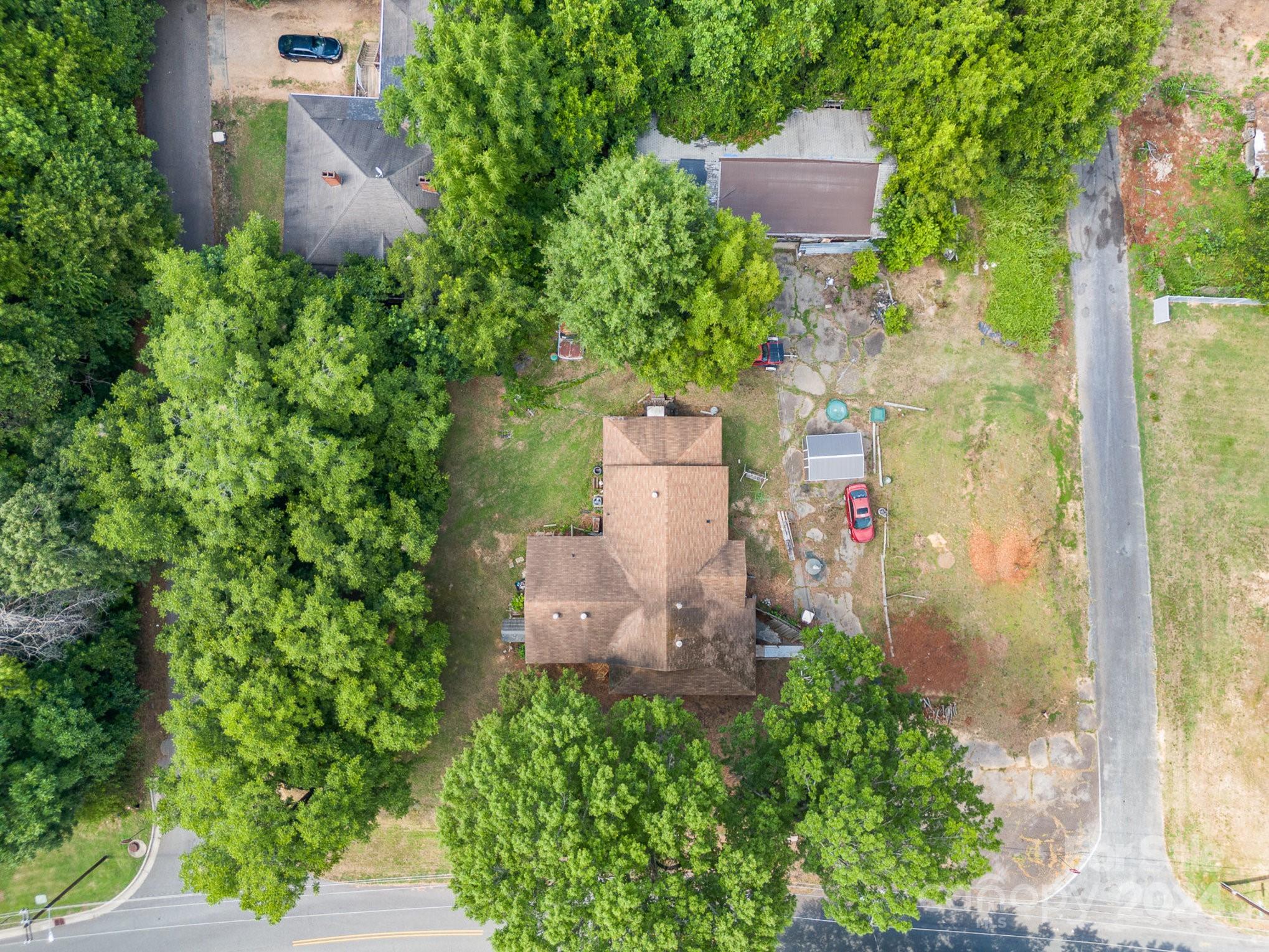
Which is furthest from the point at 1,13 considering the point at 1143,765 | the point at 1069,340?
the point at 1143,765

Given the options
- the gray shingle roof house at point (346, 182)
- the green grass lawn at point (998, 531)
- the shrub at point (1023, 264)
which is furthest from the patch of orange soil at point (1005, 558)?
the gray shingle roof house at point (346, 182)

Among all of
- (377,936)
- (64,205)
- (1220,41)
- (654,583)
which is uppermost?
(1220,41)

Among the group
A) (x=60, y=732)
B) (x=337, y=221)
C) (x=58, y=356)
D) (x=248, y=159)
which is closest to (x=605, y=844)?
(x=60, y=732)

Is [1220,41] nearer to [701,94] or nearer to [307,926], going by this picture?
[701,94]

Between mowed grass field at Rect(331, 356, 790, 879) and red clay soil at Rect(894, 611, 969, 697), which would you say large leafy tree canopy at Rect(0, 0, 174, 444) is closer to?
mowed grass field at Rect(331, 356, 790, 879)

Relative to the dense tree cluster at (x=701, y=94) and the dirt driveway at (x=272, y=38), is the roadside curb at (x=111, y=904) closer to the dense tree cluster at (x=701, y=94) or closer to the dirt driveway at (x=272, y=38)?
the dense tree cluster at (x=701, y=94)
